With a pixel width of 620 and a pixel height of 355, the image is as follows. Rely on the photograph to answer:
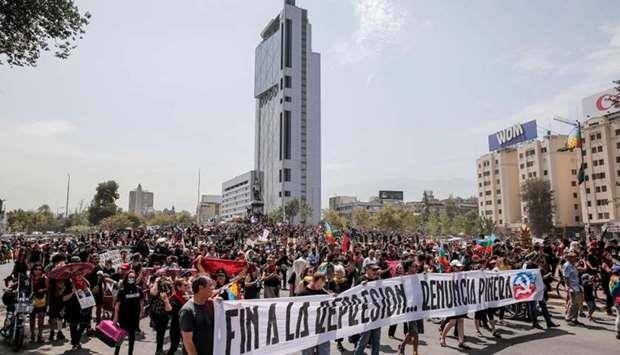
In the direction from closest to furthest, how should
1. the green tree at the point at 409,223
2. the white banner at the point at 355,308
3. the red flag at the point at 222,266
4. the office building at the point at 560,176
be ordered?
the white banner at the point at 355,308 → the red flag at the point at 222,266 → the office building at the point at 560,176 → the green tree at the point at 409,223

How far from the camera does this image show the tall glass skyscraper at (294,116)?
160375 millimetres

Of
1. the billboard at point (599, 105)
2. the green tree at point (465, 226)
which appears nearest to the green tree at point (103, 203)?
the green tree at point (465, 226)

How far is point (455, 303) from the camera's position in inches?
398

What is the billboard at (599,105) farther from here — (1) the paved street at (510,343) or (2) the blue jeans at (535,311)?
(1) the paved street at (510,343)

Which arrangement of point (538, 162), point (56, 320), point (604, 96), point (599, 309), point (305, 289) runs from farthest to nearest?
point (538, 162) < point (604, 96) < point (599, 309) < point (56, 320) < point (305, 289)

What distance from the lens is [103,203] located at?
115 m

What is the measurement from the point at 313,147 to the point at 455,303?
156580mm

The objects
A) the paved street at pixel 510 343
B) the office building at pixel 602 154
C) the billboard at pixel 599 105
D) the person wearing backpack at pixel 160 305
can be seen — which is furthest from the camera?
the office building at pixel 602 154

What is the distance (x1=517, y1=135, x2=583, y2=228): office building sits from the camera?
94.9 meters

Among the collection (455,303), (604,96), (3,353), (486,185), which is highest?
(604,96)

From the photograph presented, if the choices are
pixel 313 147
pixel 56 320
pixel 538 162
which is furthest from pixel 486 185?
pixel 56 320

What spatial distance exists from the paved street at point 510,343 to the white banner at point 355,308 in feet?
2.68

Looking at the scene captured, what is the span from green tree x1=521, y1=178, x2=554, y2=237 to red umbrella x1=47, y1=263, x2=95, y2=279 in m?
92.9

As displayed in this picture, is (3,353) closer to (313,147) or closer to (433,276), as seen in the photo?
(433,276)
